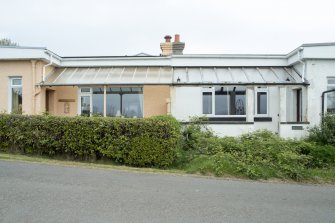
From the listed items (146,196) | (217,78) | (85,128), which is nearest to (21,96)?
(85,128)

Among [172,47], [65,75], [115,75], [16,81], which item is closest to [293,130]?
[115,75]

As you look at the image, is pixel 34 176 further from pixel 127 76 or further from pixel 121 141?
pixel 127 76

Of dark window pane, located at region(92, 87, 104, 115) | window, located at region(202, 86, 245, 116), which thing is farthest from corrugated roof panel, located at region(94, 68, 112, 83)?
window, located at region(202, 86, 245, 116)

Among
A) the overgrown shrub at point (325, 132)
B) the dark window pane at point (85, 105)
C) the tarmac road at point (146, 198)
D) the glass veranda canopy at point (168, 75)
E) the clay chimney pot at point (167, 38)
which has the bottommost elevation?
the tarmac road at point (146, 198)

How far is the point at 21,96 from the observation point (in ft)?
52.9

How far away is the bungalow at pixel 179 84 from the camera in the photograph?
1488cm

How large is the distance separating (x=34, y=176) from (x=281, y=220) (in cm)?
625

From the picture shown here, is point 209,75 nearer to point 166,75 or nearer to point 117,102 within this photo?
point 166,75

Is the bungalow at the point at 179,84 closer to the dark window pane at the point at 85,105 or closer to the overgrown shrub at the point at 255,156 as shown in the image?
the dark window pane at the point at 85,105

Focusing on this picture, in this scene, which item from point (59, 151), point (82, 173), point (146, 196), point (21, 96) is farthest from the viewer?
point (21, 96)

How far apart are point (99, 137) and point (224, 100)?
355 inches

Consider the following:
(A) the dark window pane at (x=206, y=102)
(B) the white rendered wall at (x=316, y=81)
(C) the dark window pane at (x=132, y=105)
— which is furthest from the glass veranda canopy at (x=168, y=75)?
(C) the dark window pane at (x=132, y=105)

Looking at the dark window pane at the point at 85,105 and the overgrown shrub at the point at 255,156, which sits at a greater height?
the dark window pane at the point at 85,105

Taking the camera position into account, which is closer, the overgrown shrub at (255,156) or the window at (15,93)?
the overgrown shrub at (255,156)
